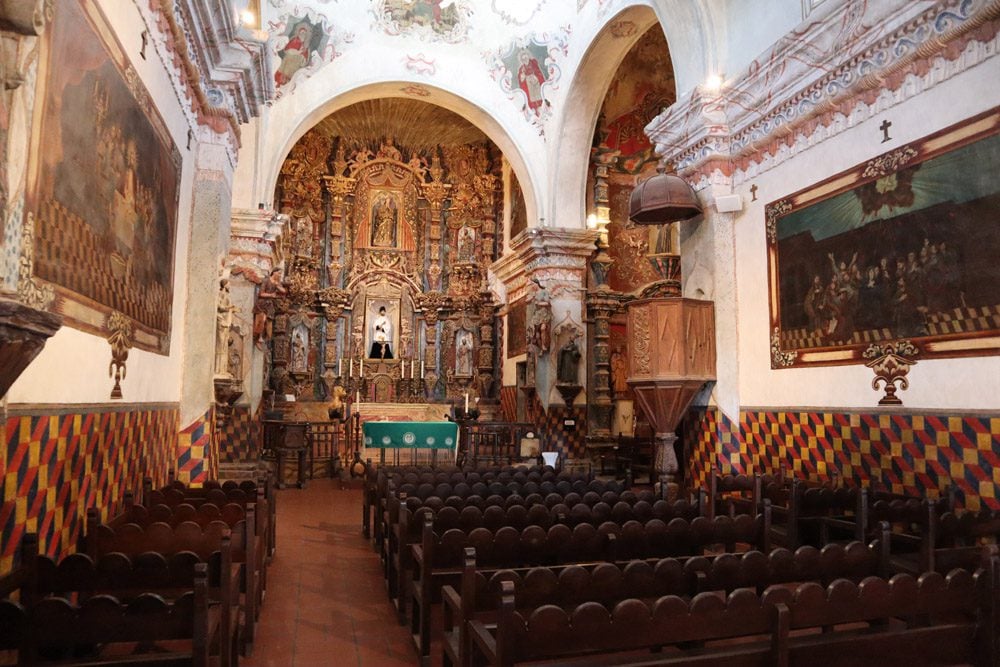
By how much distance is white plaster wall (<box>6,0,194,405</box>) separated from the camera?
337cm

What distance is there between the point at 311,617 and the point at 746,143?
6.07 m

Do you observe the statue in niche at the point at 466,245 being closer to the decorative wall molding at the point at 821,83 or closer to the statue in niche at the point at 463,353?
the statue in niche at the point at 463,353

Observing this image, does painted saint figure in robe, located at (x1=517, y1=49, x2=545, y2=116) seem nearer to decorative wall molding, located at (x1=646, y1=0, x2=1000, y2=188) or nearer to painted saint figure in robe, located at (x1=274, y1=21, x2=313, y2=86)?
painted saint figure in robe, located at (x1=274, y1=21, x2=313, y2=86)

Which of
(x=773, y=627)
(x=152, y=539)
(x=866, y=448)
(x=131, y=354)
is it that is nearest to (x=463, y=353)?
(x=866, y=448)

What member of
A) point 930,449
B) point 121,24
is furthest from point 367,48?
point 930,449

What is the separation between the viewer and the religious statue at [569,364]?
12.6m

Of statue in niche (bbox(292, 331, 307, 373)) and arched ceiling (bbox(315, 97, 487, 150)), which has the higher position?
arched ceiling (bbox(315, 97, 487, 150))

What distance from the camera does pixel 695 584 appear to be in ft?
9.64

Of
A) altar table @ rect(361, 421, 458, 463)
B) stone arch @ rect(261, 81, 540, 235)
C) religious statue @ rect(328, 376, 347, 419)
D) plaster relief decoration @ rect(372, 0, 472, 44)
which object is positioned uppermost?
plaster relief decoration @ rect(372, 0, 472, 44)

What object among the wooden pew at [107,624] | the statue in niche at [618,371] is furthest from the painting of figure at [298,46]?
the wooden pew at [107,624]

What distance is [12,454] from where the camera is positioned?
3051mm

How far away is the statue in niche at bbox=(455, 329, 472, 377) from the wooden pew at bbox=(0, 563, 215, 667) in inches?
570

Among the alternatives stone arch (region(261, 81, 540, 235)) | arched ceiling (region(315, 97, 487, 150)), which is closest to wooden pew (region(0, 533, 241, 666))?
stone arch (region(261, 81, 540, 235))

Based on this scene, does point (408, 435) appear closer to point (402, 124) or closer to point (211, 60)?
point (211, 60)
